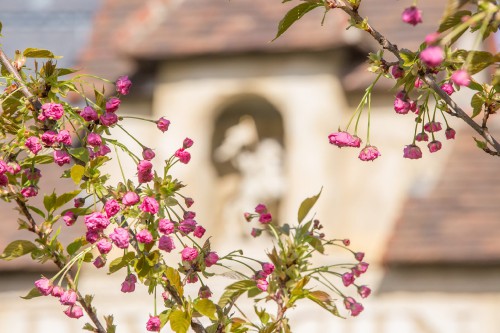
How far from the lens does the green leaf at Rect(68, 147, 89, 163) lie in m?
2.57

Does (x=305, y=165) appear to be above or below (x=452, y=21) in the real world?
below

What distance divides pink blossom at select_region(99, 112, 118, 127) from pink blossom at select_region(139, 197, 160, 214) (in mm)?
169

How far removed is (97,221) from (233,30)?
9754 mm

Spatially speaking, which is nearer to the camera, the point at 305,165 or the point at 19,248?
the point at 19,248

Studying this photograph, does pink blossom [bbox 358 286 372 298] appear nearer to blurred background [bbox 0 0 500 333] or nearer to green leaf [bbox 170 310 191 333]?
green leaf [bbox 170 310 191 333]

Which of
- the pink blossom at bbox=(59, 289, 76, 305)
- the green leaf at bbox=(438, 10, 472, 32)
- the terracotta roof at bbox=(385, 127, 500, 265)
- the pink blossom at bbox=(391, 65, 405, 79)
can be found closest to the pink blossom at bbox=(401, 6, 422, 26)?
the green leaf at bbox=(438, 10, 472, 32)

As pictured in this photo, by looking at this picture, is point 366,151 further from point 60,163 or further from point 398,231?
point 398,231

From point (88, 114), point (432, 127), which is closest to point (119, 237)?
point (88, 114)

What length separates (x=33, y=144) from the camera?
8.29 feet

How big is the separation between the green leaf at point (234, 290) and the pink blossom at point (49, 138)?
459 millimetres

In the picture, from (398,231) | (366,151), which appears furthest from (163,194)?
(398,231)

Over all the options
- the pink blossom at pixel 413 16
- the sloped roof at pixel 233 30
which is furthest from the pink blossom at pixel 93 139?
the sloped roof at pixel 233 30

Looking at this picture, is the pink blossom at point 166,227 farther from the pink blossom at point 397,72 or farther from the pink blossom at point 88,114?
the pink blossom at point 397,72

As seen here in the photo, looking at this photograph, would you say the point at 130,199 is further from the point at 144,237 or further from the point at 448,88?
the point at 448,88
